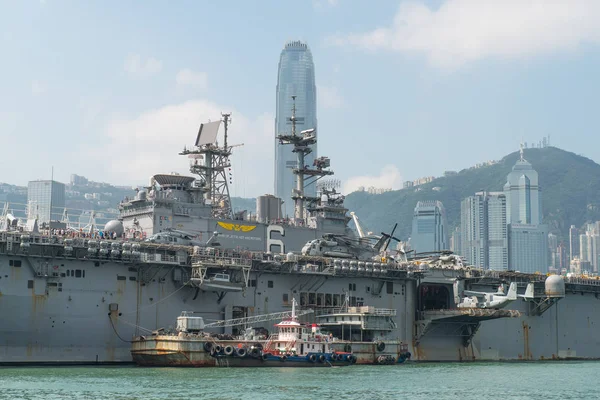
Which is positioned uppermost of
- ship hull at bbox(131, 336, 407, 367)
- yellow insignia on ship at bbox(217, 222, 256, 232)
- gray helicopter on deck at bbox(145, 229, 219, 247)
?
yellow insignia on ship at bbox(217, 222, 256, 232)

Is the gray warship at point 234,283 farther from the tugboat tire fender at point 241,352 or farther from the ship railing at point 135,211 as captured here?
the tugboat tire fender at point 241,352

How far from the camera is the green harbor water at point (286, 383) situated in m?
30.1

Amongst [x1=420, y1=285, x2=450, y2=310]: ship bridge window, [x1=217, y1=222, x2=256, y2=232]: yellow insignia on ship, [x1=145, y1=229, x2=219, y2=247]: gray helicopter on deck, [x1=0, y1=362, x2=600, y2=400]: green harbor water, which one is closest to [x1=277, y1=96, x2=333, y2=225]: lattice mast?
[x1=217, y1=222, x2=256, y2=232]: yellow insignia on ship

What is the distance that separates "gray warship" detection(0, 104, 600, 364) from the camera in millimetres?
38156

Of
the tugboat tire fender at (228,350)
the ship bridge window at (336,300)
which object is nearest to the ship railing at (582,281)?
the ship bridge window at (336,300)

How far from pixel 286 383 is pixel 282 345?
7.29m

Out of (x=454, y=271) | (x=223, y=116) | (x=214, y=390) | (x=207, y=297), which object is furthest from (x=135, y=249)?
(x=454, y=271)

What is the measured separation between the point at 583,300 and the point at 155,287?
31.0 m

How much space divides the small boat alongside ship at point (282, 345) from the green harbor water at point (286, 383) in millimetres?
692

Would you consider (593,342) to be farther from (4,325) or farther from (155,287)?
(4,325)

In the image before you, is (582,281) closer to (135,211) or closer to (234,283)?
(234,283)

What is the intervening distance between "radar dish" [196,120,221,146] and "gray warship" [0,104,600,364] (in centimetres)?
9

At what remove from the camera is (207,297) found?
43031 millimetres

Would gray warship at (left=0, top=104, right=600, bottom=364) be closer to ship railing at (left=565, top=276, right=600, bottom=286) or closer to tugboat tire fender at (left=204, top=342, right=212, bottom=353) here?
ship railing at (left=565, top=276, right=600, bottom=286)
